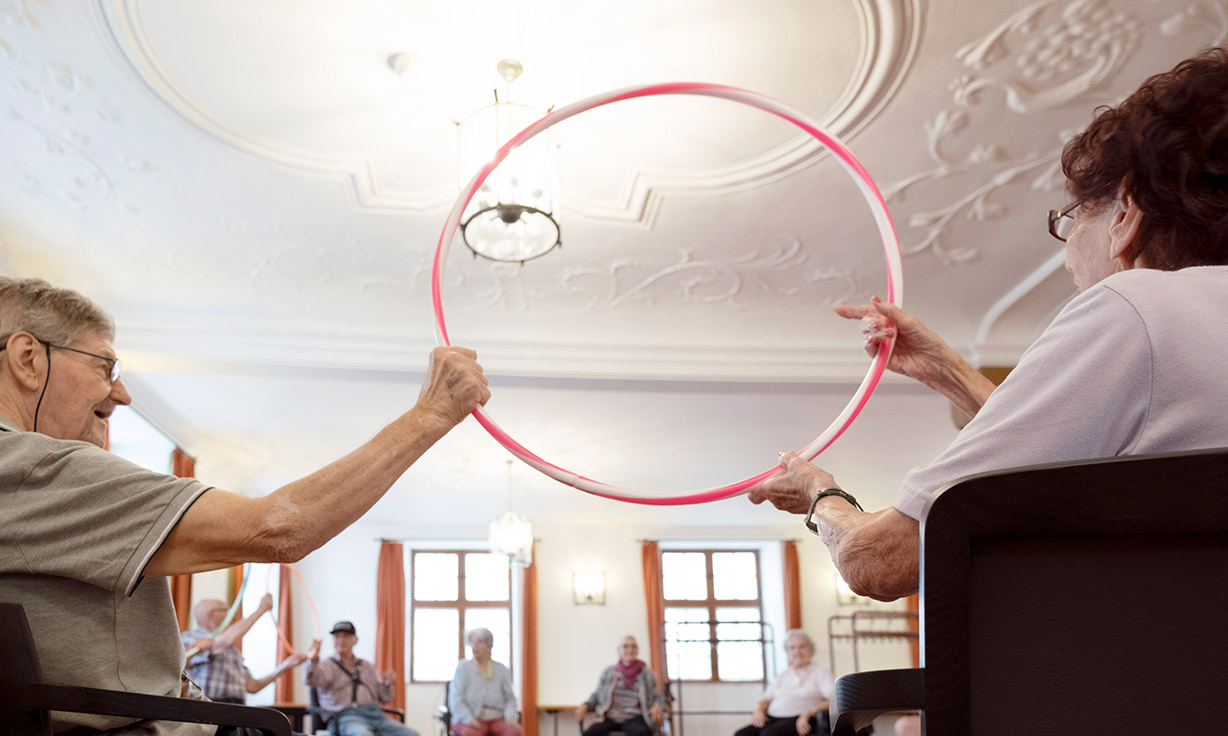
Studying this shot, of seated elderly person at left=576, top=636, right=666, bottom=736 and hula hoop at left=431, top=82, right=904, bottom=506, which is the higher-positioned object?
hula hoop at left=431, top=82, right=904, bottom=506

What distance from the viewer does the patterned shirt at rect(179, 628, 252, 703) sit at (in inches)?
221

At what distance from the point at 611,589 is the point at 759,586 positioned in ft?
6.62

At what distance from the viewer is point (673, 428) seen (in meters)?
7.62

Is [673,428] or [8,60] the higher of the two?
[8,60]

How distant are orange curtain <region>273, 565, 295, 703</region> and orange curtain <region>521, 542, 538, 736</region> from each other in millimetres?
2765

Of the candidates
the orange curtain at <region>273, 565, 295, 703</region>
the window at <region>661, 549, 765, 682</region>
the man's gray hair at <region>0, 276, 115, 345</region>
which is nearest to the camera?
the man's gray hair at <region>0, 276, 115, 345</region>

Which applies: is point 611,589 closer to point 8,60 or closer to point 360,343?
point 360,343

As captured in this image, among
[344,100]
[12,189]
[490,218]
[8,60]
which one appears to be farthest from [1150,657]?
[12,189]

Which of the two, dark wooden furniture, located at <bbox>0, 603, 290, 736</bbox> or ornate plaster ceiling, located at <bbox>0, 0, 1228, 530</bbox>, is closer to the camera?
dark wooden furniture, located at <bbox>0, 603, 290, 736</bbox>

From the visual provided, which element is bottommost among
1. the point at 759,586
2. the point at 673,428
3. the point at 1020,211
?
the point at 759,586

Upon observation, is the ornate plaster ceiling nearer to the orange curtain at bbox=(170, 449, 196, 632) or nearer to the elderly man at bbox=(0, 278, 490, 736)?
the orange curtain at bbox=(170, 449, 196, 632)

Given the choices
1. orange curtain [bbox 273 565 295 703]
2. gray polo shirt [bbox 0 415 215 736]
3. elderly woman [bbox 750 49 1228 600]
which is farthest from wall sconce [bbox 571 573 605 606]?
gray polo shirt [bbox 0 415 215 736]

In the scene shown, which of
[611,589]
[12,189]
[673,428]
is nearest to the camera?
[12,189]

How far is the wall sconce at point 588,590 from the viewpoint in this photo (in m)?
12.2
